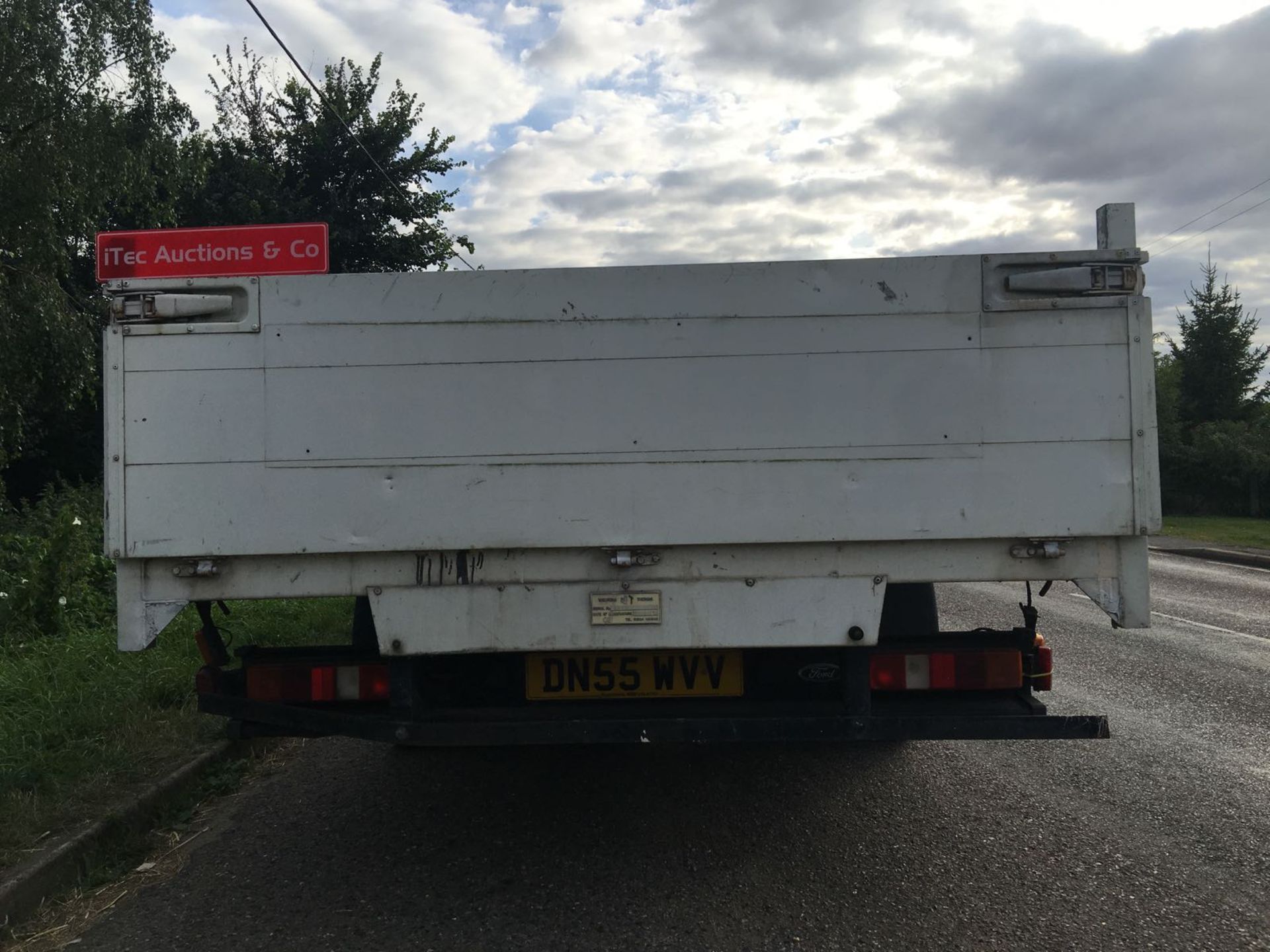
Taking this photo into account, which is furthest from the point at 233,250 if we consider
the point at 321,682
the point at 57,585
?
the point at 321,682

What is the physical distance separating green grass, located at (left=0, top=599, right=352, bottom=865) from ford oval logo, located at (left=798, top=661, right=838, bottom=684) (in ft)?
9.53

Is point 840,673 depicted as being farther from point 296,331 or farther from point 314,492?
point 296,331

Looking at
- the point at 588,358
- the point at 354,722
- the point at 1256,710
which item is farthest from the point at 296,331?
the point at 1256,710

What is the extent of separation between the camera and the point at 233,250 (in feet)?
31.3

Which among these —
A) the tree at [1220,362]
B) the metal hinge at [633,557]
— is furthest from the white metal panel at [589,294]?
the tree at [1220,362]

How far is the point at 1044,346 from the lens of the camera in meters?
3.05

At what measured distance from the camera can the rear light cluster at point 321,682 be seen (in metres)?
3.46

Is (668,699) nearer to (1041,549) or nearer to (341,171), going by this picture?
(1041,549)

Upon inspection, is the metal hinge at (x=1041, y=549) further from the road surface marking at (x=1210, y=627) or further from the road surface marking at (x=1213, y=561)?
the road surface marking at (x=1213, y=561)

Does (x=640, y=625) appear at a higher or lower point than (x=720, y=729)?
higher

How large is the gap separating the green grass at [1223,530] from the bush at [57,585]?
18802 mm

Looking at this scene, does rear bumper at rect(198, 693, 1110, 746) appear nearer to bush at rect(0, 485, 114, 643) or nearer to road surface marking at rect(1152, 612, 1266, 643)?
bush at rect(0, 485, 114, 643)

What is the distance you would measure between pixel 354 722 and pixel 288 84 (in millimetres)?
16923

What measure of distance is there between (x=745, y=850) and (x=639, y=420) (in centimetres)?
178
